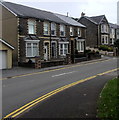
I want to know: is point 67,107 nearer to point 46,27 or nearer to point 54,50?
point 46,27

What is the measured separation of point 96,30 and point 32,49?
26.8 meters

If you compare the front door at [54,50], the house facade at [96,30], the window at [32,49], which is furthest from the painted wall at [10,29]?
the house facade at [96,30]

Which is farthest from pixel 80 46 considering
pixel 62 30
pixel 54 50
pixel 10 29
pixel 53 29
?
pixel 10 29

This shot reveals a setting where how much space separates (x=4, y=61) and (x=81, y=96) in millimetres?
15651

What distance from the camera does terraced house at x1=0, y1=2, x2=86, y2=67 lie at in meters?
25.8

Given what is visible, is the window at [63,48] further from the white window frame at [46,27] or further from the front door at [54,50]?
the white window frame at [46,27]

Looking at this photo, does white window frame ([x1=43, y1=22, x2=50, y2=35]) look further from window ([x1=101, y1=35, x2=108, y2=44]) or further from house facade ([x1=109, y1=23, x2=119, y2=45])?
house facade ([x1=109, y1=23, x2=119, y2=45])

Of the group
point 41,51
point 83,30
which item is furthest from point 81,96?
point 83,30

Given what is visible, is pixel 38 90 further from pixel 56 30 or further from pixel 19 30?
pixel 56 30

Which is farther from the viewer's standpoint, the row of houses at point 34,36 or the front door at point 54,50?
the front door at point 54,50

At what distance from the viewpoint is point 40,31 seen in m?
28.9

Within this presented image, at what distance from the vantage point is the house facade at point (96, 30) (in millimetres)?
49969

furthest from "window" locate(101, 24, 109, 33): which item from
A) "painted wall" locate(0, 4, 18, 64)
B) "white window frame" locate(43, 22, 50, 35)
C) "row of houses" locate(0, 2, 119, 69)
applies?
"painted wall" locate(0, 4, 18, 64)

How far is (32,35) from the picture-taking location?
27469mm
